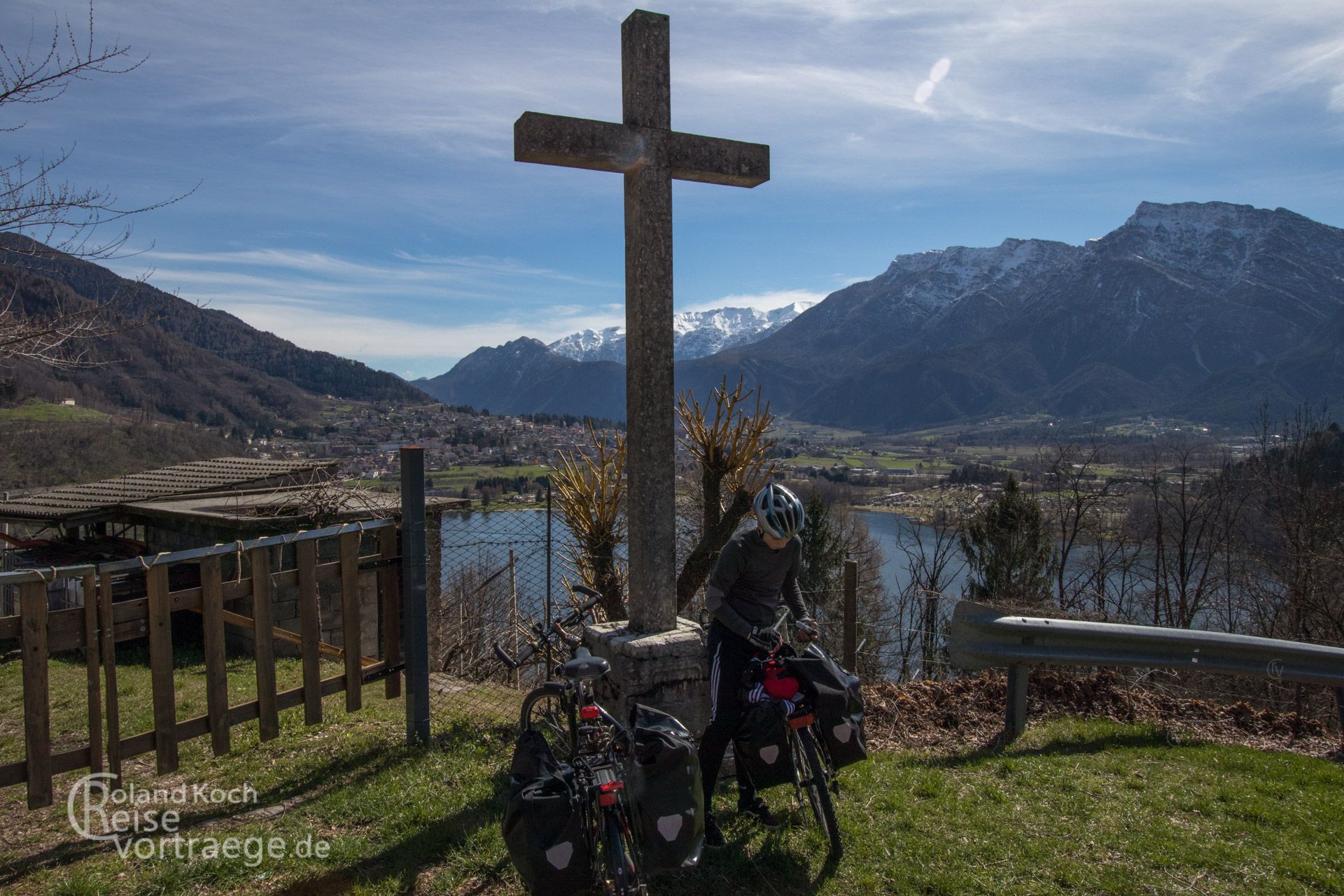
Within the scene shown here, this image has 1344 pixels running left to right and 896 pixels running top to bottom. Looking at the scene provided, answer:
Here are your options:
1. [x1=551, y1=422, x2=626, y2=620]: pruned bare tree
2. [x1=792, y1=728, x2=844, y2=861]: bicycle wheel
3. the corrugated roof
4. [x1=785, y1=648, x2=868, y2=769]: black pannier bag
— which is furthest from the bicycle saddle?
the corrugated roof

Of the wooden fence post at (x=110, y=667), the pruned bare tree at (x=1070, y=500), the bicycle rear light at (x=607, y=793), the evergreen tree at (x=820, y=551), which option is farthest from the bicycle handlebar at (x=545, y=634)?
the evergreen tree at (x=820, y=551)

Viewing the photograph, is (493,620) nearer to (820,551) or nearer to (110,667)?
(110,667)

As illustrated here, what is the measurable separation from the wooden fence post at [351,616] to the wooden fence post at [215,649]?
0.66 metres

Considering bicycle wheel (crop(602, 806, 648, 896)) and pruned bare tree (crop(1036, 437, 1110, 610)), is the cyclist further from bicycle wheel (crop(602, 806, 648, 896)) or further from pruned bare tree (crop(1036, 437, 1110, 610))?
pruned bare tree (crop(1036, 437, 1110, 610))

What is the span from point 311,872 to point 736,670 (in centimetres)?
214

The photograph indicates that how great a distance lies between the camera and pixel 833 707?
147 inches

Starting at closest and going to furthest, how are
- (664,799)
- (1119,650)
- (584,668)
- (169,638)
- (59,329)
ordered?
(664,799)
(584,668)
(169,638)
(1119,650)
(59,329)

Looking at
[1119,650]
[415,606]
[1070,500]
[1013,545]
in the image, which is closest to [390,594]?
Answer: [415,606]

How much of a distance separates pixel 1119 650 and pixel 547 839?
4.40 m

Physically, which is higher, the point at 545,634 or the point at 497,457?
the point at 545,634

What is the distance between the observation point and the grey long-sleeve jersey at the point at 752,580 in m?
4.08

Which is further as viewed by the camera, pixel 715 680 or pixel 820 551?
pixel 820 551

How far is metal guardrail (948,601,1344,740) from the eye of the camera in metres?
5.38

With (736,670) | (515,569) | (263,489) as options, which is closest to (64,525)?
(263,489)
